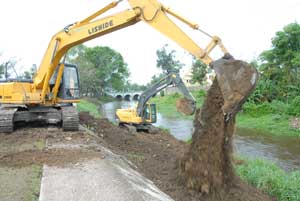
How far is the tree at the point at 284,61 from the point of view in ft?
93.3

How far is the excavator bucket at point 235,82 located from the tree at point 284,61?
23003mm

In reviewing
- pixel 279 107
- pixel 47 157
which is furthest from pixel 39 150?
pixel 279 107

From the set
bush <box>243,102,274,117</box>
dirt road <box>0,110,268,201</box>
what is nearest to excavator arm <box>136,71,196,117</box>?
dirt road <box>0,110,268,201</box>

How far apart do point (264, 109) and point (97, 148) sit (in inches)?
836

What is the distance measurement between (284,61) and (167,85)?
19.9 meters

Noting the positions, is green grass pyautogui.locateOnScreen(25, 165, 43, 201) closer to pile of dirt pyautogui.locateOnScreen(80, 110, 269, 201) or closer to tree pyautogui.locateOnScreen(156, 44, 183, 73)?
pile of dirt pyautogui.locateOnScreen(80, 110, 269, 201)

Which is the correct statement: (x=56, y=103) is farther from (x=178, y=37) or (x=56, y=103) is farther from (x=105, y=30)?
(x=178, y=37)

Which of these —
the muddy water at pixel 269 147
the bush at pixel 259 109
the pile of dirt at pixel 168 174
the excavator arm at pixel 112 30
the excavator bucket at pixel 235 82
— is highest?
the excavator arm at pixel 112 30

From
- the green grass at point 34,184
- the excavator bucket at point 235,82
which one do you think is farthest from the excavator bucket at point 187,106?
the green grass at point 34,184

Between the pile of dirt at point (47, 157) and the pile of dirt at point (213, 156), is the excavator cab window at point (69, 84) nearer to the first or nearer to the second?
the pile of dirt at point (47, 157)

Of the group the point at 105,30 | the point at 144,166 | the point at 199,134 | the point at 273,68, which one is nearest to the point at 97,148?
the point at 144,166

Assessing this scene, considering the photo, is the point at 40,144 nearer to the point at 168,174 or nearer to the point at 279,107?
the point at 168,174

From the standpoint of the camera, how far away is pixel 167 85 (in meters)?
15.2

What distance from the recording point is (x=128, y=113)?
16375 mm
